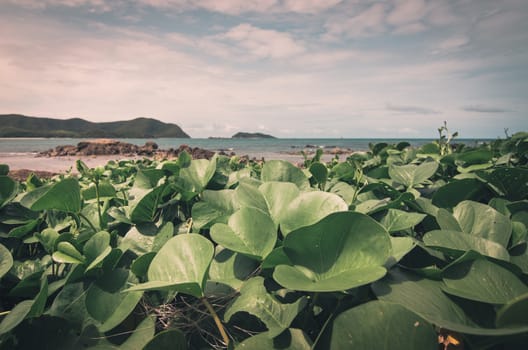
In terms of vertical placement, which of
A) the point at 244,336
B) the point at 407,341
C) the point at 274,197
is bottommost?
the point at 244,336

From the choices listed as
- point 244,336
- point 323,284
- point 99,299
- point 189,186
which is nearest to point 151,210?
point 189,186

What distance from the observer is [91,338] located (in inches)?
19.3

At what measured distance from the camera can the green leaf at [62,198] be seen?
695 millimetres

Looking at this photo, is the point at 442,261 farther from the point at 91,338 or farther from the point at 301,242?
the point at 91,338

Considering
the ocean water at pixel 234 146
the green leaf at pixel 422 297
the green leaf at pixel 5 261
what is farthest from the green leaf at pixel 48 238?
the ocean water at pixel 234 146

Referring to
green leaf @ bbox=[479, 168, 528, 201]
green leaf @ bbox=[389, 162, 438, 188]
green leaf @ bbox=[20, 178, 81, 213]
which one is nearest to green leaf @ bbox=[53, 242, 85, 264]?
green leaf @ bbox=[20, 178, 81, 213]

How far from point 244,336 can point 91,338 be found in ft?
0.86

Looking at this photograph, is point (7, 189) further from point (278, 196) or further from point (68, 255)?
point (278, 196)

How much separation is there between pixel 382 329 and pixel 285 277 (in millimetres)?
129

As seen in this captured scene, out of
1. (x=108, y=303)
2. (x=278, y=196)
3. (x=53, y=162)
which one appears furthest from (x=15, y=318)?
(x=53, y=162)

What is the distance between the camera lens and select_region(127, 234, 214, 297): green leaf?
46 centimetres

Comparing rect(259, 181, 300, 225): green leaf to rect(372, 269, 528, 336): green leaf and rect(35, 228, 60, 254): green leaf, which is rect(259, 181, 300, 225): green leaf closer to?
rect(372, 269, 528, 336): green leaf

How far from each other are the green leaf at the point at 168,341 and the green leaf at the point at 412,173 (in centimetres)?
83

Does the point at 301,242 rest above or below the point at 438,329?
above
